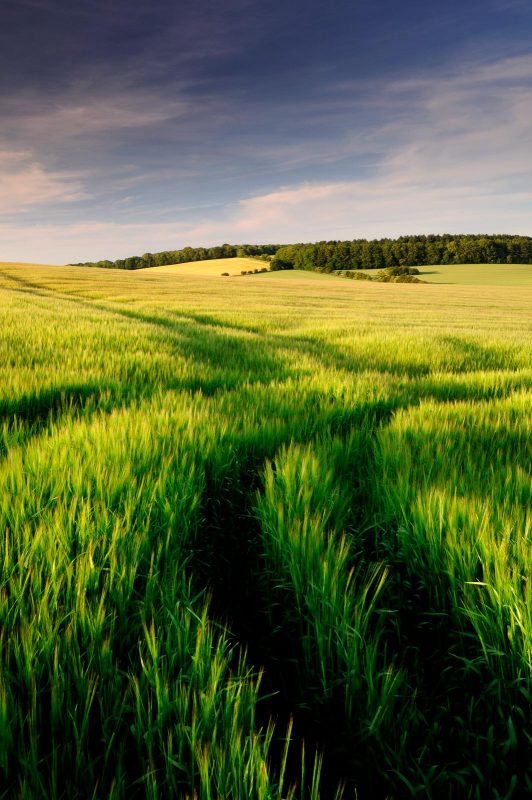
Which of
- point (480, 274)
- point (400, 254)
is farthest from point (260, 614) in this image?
point (400, 254)

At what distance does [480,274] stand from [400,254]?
22.9 metres

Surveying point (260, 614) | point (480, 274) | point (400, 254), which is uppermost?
point (400, 254)

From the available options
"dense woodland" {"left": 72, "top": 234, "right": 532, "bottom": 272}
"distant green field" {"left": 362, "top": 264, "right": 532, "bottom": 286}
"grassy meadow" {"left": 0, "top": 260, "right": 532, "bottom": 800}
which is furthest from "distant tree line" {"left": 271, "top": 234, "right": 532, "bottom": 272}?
"grassy meadow" {"left": 0, "top": 260, "right": 532, "bottom": 800}

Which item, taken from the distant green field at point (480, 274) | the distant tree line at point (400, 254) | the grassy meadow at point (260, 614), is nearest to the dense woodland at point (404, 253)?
the distant tree line at point (400, 254)

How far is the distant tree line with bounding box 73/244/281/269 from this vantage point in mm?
106562

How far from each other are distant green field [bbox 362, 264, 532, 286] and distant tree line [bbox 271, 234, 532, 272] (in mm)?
5639

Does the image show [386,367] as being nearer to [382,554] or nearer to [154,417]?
[154,417]

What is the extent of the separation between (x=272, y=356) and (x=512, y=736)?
4272 millimetres

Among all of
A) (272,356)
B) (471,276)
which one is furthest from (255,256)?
(272,356)

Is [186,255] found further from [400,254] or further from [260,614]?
[260,614]

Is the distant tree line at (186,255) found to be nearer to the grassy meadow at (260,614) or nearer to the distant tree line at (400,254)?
the distant tree line at (400,254)

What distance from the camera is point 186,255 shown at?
10775cm

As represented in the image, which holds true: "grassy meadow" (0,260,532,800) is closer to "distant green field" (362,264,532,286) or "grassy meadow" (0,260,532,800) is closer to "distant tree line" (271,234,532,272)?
"distant green field" (362,264,532,286)

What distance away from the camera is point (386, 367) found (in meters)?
5.00
